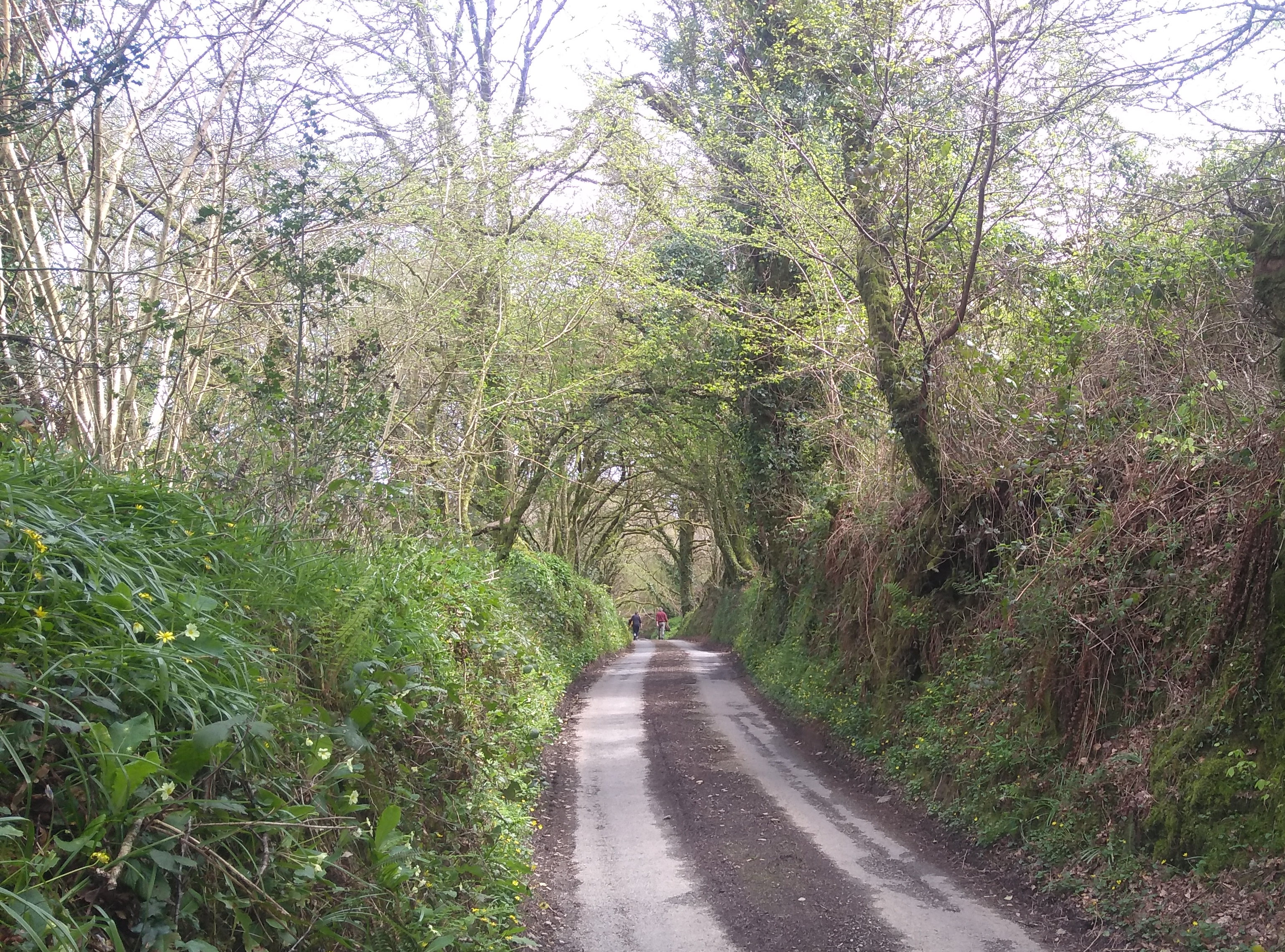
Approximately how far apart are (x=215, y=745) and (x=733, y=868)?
4.61m

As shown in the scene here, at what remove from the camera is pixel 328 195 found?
655 cm

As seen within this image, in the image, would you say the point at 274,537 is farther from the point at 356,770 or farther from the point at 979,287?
the point at 979,287

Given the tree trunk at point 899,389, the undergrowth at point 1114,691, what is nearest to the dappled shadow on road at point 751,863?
the undergrowth at point 1114,691

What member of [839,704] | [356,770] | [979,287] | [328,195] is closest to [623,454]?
[839,704]

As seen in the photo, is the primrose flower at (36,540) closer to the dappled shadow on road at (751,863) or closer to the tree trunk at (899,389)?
the dappled shadow on road at (751,863)

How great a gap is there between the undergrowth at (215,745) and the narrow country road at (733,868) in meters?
0.84

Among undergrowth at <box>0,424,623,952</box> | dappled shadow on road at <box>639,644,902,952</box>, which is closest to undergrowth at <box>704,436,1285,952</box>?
dappled shadow on road at <box>639,644,902,952</box>

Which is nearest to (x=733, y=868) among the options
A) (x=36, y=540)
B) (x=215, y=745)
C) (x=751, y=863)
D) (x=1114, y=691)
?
(x=751, y=863)

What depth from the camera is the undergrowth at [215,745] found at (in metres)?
2.61

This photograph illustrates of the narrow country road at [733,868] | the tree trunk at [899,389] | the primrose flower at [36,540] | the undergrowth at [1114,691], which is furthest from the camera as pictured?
the tree trunk at [899,389]

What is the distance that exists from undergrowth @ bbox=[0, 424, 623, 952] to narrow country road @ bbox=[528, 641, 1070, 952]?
0.84m

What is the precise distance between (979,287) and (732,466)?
38.1ft

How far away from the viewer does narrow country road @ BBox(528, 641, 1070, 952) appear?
5.29 meters

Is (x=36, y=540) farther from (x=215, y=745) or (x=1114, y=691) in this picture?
(x=1114, y=691)
